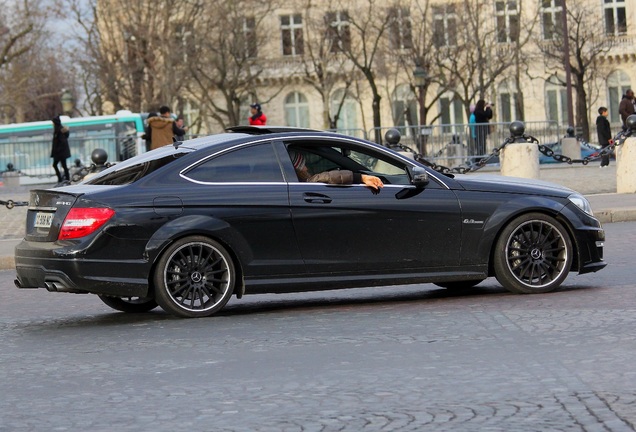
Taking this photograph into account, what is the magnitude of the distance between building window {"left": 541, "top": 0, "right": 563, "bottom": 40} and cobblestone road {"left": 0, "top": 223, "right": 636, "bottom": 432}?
188ft

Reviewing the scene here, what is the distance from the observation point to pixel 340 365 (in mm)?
8195

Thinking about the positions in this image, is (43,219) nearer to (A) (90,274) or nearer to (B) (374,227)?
(A) (90,274)

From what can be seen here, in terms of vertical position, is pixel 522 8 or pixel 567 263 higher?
pixel 522 8

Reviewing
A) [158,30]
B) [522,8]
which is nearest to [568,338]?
[158,30]

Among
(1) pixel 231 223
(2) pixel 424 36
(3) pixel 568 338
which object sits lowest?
(3) pixel 568 338

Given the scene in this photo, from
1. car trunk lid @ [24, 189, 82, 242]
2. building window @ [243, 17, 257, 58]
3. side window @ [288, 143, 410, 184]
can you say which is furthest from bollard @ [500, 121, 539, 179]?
building window @ [243, 17, 257, 58]

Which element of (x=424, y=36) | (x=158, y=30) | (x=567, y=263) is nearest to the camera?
(x=567, y=263)

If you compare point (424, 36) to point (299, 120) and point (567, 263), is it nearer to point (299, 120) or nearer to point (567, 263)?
point (299, 120)

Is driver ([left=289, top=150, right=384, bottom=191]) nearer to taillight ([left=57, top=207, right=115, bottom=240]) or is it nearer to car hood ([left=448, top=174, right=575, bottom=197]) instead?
car hood ([left=448, top=174, right=575, bottom=197])

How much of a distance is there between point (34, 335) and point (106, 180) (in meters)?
1.36

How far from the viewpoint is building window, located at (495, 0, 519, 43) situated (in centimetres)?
6619

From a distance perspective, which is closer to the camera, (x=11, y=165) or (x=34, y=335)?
(x=34, y=335)

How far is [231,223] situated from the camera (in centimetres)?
1070

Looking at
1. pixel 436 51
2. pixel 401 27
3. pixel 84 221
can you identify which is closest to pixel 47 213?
pixel 84 221
